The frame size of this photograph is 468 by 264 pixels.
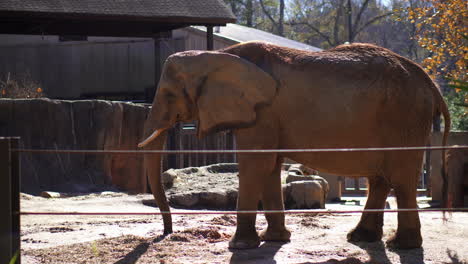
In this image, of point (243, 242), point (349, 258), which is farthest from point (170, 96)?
point (349, 258)

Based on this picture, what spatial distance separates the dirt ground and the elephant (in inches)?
13.0

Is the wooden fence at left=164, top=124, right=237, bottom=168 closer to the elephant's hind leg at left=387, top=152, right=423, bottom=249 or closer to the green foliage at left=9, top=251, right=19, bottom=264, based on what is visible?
the elephant's hind leg at left=387, top=152, right=423, bottom=249

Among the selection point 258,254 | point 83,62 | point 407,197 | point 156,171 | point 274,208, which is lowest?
point 258,254

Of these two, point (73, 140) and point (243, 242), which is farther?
point (73, 140)

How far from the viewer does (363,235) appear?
7.95 metres

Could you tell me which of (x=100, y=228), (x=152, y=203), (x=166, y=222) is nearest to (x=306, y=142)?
(x=166, y=222)

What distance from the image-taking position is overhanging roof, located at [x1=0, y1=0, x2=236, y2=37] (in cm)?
1555

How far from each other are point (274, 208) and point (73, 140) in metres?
5.79

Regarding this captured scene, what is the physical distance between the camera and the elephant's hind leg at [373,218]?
7.94m

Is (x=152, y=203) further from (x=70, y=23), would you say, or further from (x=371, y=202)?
(x=70, y=23)

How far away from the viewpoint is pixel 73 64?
76.2 ft

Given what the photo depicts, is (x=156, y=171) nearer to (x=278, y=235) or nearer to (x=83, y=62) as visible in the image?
(x=278, y=235)

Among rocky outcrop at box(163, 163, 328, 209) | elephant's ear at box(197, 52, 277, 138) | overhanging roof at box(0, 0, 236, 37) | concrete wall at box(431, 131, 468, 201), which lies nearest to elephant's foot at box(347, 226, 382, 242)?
elephant's ear at box(197, 52, 277, 138)

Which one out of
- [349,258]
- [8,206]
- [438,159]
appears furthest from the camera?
[438,159]
